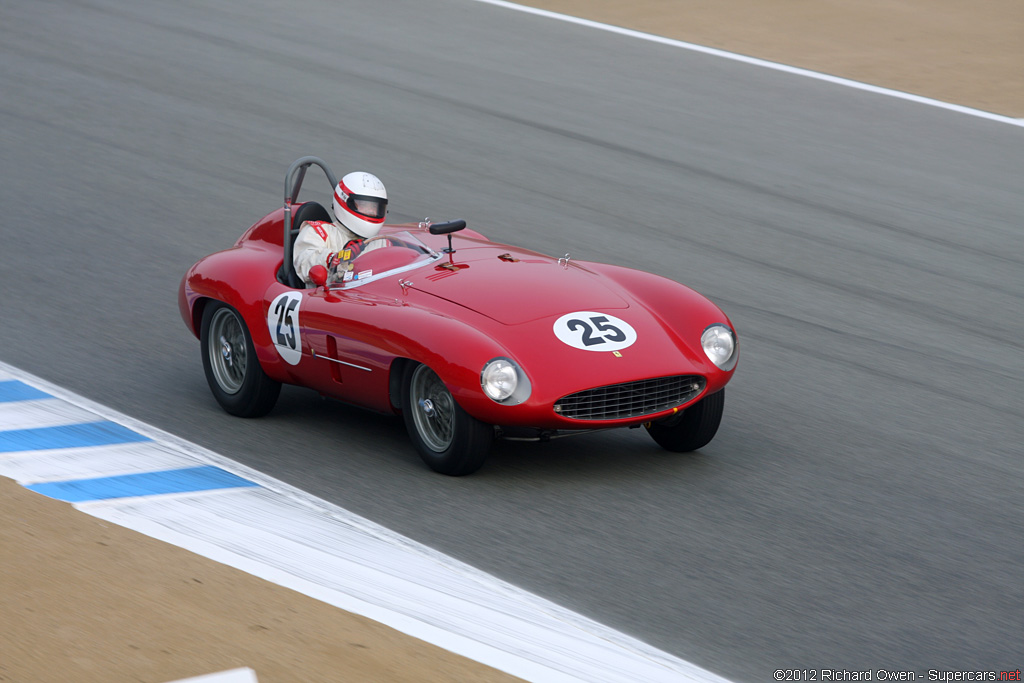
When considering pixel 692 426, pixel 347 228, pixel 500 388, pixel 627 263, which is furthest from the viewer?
pixel 627 263

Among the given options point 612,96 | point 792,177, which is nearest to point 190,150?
point 612,96

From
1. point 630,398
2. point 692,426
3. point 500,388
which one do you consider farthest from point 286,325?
point 692,426

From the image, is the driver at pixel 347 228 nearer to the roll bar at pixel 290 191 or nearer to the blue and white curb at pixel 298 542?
the roll bar at pixel 290 191

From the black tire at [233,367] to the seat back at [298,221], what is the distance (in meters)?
0.33

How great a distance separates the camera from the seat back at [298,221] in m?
6.99

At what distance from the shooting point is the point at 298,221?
724 cm

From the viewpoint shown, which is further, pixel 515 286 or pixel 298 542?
pixel 515 286

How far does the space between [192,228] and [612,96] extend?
5601 millimetres

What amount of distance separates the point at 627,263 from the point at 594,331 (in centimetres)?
420

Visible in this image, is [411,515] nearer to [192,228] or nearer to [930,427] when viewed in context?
[930,427]

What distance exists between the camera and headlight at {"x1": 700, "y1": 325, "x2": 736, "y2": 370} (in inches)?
244

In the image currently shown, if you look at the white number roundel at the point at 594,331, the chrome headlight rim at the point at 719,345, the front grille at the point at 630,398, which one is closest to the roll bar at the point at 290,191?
the white number roundel at the point at 594,331

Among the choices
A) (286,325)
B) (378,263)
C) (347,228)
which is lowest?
(286,325)

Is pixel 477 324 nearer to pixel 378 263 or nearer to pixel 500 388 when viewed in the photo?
pixel 500 388
